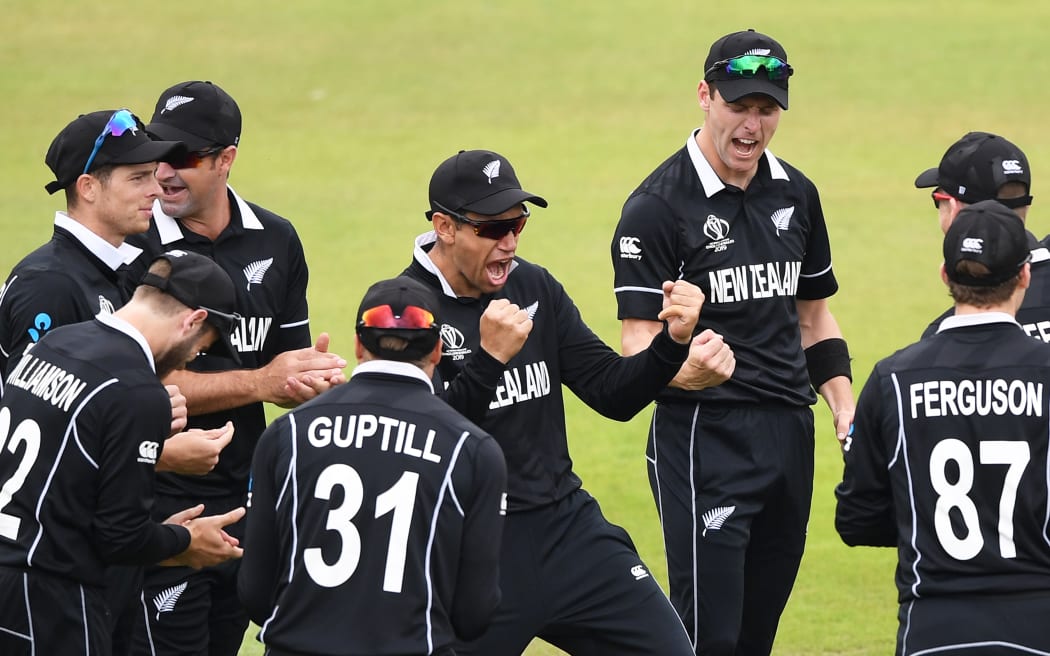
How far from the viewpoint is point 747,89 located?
6.32m

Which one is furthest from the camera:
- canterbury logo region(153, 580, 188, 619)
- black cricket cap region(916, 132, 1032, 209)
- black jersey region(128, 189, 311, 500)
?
black cricket cap region(916, 132, 1032, 209)

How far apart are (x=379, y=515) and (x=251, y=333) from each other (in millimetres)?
1899

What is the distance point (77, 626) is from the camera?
16.4 ft

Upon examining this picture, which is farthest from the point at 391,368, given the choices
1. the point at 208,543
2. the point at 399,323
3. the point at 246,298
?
the point at 246,298

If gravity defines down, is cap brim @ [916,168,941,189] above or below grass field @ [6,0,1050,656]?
below

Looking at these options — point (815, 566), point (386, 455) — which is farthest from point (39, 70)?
point (386, 455)

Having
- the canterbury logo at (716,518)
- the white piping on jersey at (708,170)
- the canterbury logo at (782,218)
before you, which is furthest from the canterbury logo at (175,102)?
the canterbury logo at (716,518)

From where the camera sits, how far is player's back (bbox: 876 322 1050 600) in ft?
15.5

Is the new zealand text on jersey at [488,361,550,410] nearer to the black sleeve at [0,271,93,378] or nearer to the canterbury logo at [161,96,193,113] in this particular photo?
the black sleeve at [0,271,93,378]

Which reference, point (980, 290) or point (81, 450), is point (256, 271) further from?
point (980, 290)

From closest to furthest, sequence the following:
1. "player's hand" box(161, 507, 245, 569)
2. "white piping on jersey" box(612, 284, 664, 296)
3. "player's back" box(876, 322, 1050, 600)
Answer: "player's back" box(876, 322, 1050, 600)
"player's hand" box(161, 507, 245, 569)
"white piping on jersey" box(612, 284, 664, 296)

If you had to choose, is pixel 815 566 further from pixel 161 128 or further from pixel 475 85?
pixel 475 85

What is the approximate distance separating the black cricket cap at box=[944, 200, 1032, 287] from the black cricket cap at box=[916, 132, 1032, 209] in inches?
46.5

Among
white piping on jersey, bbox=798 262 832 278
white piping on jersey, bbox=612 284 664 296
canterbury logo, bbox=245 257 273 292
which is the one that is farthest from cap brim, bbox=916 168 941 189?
canterbury logo, bbox=245 257 273 292
